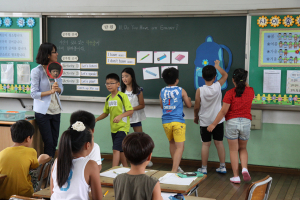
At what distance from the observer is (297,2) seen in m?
3.88

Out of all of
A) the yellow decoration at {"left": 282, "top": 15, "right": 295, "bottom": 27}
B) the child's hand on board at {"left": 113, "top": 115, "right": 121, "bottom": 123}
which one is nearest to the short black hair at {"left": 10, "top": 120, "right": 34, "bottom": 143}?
the child's hand on board at {"left": 113, "top": 115, "right": 121, "bottom": 123}

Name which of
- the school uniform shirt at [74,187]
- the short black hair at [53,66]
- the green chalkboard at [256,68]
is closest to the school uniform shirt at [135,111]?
the short black hair at [53,66]

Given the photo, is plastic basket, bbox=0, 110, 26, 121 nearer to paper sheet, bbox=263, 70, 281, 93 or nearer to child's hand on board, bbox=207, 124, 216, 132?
child's hand on board, bbox=207, 124, 216, 132

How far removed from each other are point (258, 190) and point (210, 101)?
2.23 meters

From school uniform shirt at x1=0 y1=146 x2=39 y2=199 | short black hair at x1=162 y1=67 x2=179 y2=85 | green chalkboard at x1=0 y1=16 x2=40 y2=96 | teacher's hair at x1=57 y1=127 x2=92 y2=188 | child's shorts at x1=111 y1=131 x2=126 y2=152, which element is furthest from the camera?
green chalkboard at x1=0 y1=16 x2=40 y2=96

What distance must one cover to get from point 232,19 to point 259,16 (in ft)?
1.08

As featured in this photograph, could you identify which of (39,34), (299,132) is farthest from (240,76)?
(39,34)

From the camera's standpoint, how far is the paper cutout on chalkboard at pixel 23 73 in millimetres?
4859

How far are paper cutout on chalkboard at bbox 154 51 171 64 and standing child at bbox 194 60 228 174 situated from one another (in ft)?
2.18

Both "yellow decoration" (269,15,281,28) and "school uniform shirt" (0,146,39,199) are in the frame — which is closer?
"school uniform shirt" (0,146,39,199)

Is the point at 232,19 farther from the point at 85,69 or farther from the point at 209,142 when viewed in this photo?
the point at 85,69

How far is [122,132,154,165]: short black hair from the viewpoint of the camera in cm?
166

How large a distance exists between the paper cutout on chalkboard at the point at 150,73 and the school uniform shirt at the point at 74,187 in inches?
110

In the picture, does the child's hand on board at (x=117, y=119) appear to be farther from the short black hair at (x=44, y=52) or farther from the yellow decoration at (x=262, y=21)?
the yellow decoration at (x=262, y=21)
